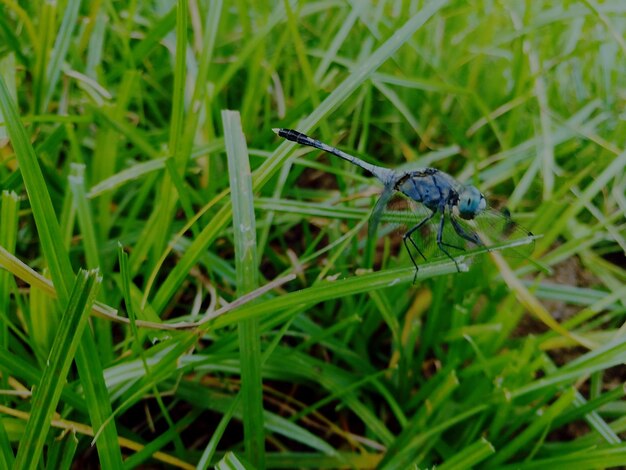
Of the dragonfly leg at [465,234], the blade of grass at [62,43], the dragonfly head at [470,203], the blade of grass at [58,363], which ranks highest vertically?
the blade of grass at [62,43]

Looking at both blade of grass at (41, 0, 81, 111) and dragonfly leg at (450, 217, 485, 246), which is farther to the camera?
blade of grass at (41, 0, 81, 111)

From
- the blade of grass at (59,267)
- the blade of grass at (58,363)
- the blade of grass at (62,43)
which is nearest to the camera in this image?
the blade of grass at (58,363)

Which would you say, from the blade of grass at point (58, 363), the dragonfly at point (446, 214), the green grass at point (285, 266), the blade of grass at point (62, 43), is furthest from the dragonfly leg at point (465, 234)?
the blade of grass at point (62, 43)

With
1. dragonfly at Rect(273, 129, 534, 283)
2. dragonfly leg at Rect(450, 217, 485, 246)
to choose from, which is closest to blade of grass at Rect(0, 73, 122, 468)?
dragonfly at Rect(273, 129, 534, 283)

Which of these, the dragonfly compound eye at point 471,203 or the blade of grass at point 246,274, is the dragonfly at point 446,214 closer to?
the dragonfly compound eye at point 471,203

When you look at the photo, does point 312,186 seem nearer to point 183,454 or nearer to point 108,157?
point 108,157

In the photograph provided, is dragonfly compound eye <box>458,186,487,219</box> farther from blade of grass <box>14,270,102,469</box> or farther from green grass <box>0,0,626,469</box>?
blade of grass <box>14,270,102,469</box>

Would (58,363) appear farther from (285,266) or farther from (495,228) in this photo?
(495,228)

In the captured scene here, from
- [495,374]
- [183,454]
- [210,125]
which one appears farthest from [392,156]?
[183,454]
